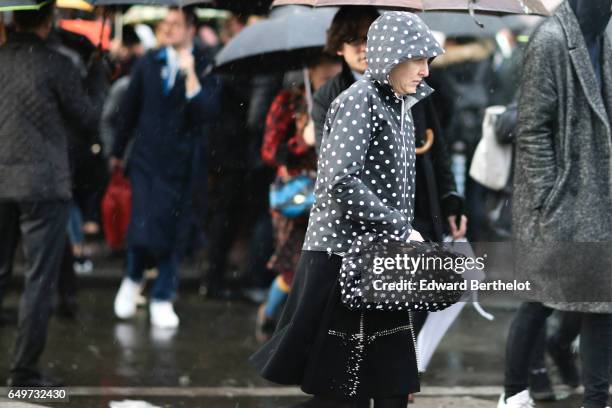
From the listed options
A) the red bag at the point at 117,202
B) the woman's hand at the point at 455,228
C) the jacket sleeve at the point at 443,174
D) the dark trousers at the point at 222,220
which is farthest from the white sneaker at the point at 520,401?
the red bag at the point at 117,202

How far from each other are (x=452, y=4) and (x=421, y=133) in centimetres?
69

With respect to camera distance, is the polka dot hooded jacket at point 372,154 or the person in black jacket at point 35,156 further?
the person in black jacket at point 35,156

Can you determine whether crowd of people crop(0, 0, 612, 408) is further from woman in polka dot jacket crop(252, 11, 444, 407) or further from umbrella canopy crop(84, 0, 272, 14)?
umbrella canopy crop(84, 0, 272, 14)

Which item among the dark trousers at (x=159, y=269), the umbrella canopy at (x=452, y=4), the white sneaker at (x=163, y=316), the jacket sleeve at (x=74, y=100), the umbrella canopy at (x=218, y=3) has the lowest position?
the white sneaker at (x=163, y=316)

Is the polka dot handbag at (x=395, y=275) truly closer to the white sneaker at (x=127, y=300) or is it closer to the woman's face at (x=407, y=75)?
the woman's face at (x=407, y=75)

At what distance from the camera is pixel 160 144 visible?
9492 mm

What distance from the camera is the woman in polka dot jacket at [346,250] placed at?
5.23 metres

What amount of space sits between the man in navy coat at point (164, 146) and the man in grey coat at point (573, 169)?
357cm

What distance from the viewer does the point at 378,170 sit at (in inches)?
207

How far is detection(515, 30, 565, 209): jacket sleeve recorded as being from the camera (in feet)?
20.6

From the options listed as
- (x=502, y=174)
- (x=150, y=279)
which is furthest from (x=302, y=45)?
(x=150, y=279)

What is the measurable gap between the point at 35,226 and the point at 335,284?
2.37 m

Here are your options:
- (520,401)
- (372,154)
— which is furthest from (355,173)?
A: (520,401)

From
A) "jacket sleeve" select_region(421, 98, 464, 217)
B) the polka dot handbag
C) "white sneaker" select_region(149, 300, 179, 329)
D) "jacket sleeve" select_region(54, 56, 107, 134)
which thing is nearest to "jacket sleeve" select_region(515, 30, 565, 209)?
"jacket sleeve" select_region(421, 98, 464, 217)
